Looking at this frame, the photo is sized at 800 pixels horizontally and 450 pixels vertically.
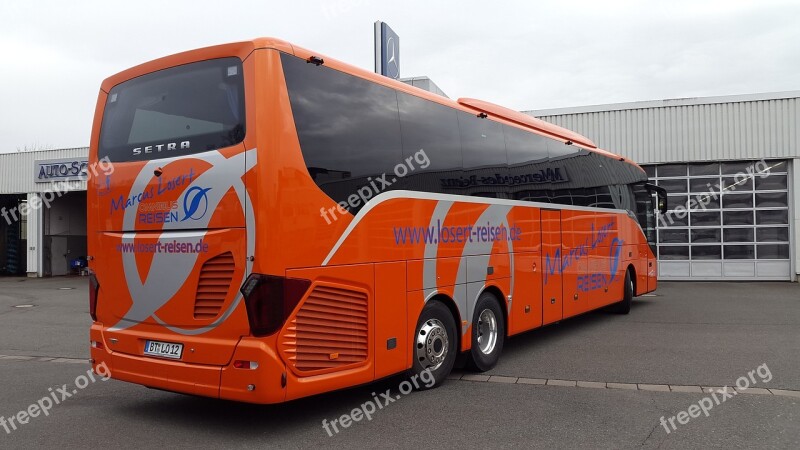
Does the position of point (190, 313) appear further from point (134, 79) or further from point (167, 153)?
point (134, 79)

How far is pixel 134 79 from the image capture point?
619 cm

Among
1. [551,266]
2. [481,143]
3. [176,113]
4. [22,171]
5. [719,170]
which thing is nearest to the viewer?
[176,113]

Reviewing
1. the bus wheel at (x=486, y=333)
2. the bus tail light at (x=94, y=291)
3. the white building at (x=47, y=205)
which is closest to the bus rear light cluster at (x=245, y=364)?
the bus tail light at (x=94, y=291)

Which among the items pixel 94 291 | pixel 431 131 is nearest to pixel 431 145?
pixel 431 131

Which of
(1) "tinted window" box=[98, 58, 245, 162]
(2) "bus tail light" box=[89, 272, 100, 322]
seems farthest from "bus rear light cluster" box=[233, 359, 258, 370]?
(2) "bus tail light" box=[89, 272, 100, 322]

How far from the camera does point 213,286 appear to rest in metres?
5.32

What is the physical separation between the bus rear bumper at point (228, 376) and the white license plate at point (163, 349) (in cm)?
5

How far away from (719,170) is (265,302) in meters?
19.1

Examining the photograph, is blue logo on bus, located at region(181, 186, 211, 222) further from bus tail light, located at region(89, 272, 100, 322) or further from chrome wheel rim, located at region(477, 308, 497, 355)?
chrome wheel rim, located at region(477, 308, 497, 355)

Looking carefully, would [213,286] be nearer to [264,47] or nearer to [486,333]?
[264,47]

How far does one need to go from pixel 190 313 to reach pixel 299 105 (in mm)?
1946

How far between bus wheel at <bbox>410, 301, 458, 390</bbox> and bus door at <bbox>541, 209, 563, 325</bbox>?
8.66 ft

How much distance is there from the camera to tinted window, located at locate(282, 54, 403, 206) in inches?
215

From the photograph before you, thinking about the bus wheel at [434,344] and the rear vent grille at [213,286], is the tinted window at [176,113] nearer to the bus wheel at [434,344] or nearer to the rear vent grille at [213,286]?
the rear vent grille at [213,286]
